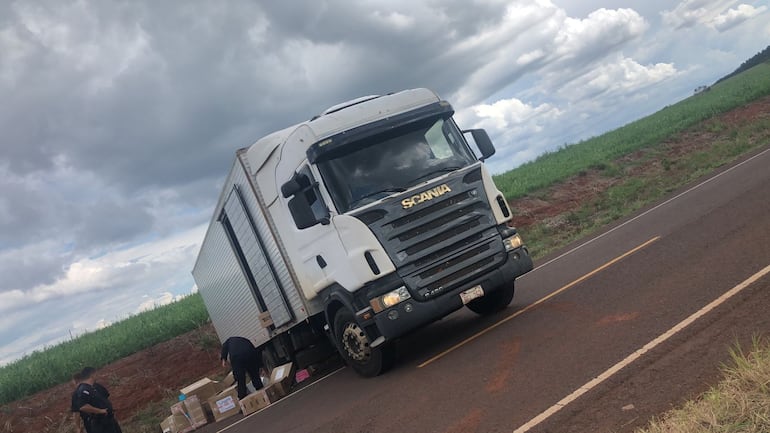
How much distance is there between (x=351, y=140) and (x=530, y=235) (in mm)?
13877

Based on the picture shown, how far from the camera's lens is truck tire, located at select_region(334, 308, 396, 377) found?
8837 millimetres

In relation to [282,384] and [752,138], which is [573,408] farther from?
[752,138]

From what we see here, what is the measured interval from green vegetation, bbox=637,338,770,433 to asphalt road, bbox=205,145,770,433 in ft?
1.21

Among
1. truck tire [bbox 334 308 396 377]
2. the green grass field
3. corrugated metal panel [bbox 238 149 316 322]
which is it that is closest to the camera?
truck tire [bbox 334 308 396 377]

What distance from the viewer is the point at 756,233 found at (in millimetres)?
9633

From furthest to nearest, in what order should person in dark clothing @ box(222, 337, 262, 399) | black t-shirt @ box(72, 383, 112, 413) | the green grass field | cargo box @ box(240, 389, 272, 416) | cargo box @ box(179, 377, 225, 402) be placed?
1. the green grass field
2. cargo box @ box(179, 377, 225, 402)
3. person in dark clothing @ box(222, 337, 262, 399)
4. cargo box @ box(240, 389, 272, 416)
5. black t-shirt @ box(72, 383, 112, 413)

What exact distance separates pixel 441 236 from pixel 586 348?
248 cm

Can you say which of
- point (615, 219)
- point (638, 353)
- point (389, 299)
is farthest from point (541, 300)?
point (615, 219)

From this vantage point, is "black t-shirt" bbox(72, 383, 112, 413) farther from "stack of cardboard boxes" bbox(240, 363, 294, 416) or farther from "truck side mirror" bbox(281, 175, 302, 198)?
"truck side mirror" bbox(281, 175, 302, 198)

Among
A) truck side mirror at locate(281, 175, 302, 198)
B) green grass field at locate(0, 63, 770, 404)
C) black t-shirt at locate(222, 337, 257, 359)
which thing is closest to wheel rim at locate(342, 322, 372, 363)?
truck side mirror at locate(281, 175, 302, 198)

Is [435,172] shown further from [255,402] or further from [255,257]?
[255,402]

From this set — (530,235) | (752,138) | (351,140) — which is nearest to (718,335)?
(351,140)

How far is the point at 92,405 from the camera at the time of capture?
31.2ft

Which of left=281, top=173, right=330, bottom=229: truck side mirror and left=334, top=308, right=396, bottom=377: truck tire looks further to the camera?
left=334, top=308, right=396, bottom=377: truck tire
